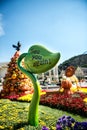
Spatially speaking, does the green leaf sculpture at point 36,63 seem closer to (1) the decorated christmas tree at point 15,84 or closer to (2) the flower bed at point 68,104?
(2) the flower bed at point 68,104

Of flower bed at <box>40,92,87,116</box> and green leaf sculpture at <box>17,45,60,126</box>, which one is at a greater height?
green leaf sculpture at <box>17,45,60,126</box>

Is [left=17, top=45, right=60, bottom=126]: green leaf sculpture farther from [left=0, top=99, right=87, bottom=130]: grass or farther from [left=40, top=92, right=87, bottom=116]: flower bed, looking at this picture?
[left=40, top=92, right=87, bottom=116]: flower bed

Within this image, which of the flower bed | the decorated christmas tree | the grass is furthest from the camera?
the decorated christmas tree

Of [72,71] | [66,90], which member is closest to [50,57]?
[66,90]

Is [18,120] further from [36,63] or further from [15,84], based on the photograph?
[15,84]

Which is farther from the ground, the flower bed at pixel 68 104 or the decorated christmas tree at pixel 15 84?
the decorated christmas tree at pixel 15 84

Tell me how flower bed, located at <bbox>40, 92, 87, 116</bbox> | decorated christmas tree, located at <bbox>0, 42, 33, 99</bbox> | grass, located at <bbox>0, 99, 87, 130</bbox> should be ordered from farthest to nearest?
decorated christmas tree, located at <bbox>0, 42, 33, 99</bbox> → flower bed, located at <bbox>40, 92, 87, 116</bbox> → grass, located at <bbox>0, 99, 87, 130</bbox>

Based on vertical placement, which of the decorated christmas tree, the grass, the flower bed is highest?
the decorated christmas tree

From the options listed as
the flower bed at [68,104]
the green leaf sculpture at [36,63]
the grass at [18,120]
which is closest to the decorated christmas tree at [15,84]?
the flower bed at [68,104]

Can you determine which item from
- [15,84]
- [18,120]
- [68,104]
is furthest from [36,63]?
[15,84]

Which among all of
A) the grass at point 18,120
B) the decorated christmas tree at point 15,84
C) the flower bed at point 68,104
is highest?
the decorated christmas tree at point 15,84

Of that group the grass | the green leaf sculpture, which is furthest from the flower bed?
the green leaf sculpture

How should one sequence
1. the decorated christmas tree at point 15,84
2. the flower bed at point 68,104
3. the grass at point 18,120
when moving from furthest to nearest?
1. the decorated christmas tree at point 15,84
2. the flower bed at point 68,104
3. the grass at point 18,120

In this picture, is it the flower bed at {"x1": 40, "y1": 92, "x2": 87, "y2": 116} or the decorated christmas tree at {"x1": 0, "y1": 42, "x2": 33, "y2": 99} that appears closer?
the flower bed at {"x1": 40, "y1": 92, "x2": 87, "y2": 116}
